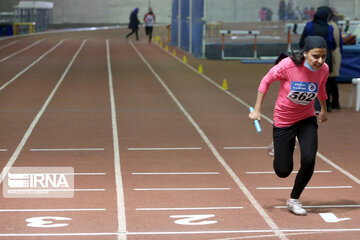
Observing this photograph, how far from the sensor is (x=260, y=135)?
11.4 meters

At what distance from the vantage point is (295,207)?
6707 mm

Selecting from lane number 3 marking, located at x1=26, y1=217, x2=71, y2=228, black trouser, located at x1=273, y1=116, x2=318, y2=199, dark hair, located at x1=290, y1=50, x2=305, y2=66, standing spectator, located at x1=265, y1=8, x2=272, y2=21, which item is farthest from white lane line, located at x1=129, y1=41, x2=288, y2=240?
standing spectator, located at x1=265, y1=8, x2=272, y2=21

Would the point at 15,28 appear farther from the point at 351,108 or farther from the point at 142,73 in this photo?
the point at 351,108

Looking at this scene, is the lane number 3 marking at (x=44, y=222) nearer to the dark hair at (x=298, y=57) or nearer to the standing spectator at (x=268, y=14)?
the dark hair at (x=298, y=57)

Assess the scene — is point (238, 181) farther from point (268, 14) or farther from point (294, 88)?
point (268, 14)

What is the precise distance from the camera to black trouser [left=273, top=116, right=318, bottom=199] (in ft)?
22.0

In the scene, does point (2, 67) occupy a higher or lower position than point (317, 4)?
lower

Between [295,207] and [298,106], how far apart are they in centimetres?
91

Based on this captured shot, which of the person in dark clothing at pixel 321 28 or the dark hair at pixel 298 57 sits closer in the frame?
the dark hair at pixel 298 57

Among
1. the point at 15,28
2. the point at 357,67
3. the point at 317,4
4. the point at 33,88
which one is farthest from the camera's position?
the point at 15,28

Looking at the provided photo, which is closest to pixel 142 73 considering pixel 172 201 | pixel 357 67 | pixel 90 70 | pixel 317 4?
pixel 90 70

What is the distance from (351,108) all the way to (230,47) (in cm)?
1308
